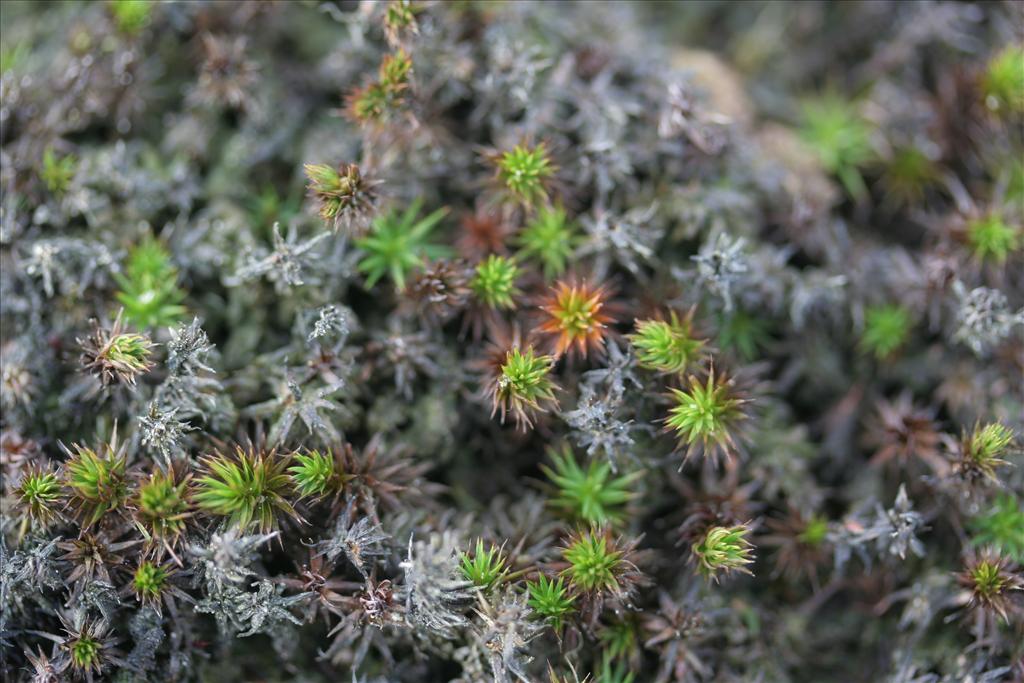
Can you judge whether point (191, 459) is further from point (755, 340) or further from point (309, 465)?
point (755, 340)

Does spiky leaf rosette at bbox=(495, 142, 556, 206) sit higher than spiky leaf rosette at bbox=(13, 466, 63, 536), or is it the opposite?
spiky leaf rosette at bbox=(495, 142, 556, 206)

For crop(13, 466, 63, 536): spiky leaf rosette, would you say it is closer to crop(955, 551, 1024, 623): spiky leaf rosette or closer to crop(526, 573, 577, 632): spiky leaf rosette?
crop(526, 573, 577, 632): spiky leaf rosette

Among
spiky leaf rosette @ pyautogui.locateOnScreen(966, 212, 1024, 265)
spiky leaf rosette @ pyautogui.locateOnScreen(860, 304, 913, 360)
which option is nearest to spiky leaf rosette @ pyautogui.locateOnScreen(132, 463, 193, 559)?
spiky leaf rosette @ pyautogui.locateOnScreen(860, 304, 913, 360)

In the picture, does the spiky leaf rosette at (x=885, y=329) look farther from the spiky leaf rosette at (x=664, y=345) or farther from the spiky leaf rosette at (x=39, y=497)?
the spiky leaf rosette at (x=39, y=497)

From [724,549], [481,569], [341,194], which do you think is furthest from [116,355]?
[724,549]

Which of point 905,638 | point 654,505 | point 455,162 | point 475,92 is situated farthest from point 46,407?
point 905,638
